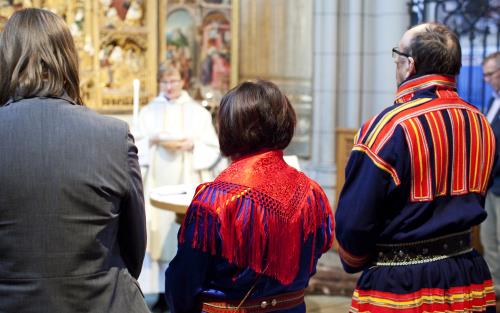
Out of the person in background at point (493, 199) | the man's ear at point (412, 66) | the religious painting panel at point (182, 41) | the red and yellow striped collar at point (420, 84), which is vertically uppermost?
the religious painting panel at point (182, 41)

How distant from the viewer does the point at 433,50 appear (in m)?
2.77

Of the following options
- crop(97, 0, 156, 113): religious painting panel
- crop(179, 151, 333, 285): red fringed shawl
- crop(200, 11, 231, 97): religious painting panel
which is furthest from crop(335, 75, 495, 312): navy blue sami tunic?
crop(200, 11, 231, 97): religious painting panel

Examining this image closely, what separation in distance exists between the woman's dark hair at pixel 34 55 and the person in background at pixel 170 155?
11.2 ft

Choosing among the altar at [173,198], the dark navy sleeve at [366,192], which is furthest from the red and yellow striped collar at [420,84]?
the altar at [173,198]

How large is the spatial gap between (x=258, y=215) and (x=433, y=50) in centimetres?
86

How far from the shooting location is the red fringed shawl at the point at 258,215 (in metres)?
2.38

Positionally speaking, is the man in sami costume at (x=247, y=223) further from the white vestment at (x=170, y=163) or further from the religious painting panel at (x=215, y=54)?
the religious painting panel at (x=215, y=54)

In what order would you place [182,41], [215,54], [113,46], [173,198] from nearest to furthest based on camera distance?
[173,198]
[113,46]
[182,41]
[215,54]

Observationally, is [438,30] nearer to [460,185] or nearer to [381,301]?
[460,185]

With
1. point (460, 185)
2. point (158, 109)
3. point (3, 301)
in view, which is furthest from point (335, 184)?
point (3, 301)

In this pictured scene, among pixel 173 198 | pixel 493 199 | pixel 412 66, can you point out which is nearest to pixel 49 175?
pixel 412 66

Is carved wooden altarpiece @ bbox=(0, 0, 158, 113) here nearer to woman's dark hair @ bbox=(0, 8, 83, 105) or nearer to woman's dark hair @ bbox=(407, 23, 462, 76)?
woman's dark hair @ bbox=(407, 23, 462, 76)

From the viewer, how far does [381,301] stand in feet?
8.88

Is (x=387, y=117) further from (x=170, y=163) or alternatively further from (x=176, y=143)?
(x=170, y=163)
